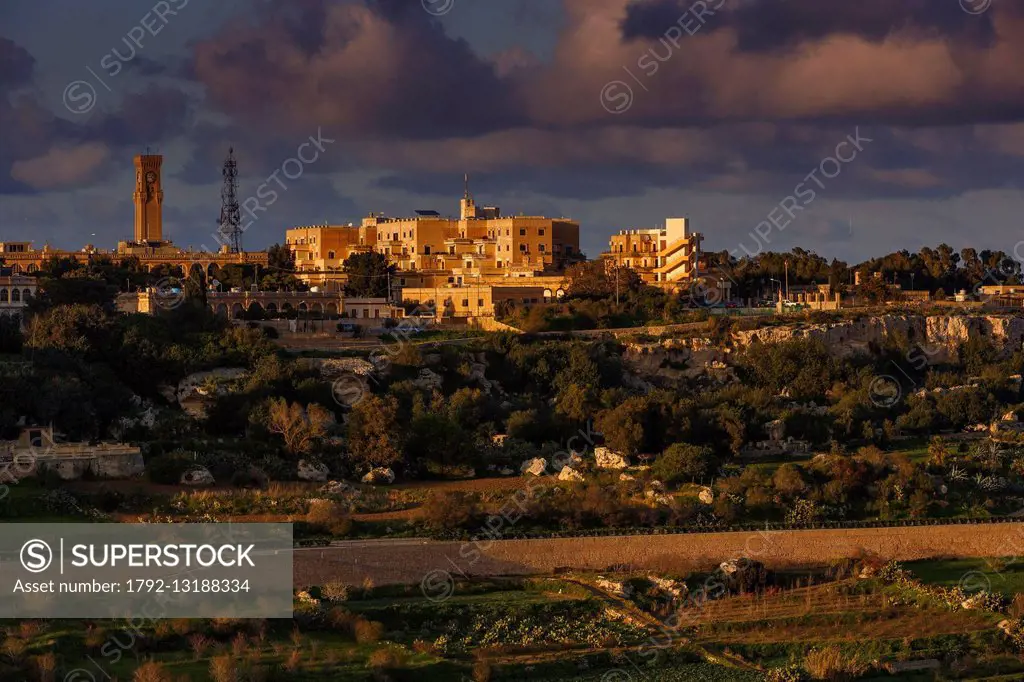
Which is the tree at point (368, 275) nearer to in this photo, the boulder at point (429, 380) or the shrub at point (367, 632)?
the boulder at point (429, 380)

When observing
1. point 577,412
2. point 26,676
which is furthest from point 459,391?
point 26,676

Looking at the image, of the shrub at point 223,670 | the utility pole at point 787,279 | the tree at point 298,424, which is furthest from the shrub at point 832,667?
the utility pole at point 787,279

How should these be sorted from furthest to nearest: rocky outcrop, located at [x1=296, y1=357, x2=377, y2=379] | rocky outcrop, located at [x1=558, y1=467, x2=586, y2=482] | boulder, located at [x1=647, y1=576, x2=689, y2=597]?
rocky outcrop, located at [x1=296, y1=357, x2=377, y2=379]
rocky outcrop, located at [x1=558, y1=467, x2=586, y2=482]
boulder, located at [x1=647, y1=576, x2=689, y2=597]

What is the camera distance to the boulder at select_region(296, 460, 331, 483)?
141 ft

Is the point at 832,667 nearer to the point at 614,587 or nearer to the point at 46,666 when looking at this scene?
the point at 614,587

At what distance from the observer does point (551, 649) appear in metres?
32.2

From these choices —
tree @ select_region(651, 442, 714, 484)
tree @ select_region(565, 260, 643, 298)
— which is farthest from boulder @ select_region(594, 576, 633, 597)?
tree @ select_region(565, 260, 643, 298)

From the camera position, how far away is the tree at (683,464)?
4378cm

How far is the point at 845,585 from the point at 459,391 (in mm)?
18212

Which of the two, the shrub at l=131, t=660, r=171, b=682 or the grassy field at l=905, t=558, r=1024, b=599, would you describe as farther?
the grassy field at l=905, t=558, r=1024, b=599

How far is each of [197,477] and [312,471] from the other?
129 inches

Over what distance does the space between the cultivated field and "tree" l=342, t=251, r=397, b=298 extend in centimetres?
3588

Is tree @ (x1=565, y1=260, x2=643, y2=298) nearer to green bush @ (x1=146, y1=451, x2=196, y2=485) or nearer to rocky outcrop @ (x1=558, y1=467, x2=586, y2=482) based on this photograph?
rocky outcrop @ (x1=558, y1=467, x2=586, y2=482)

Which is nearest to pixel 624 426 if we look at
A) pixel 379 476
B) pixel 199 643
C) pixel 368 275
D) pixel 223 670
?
pixel 379 476
